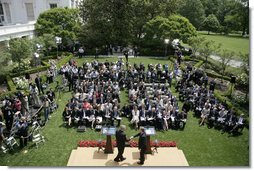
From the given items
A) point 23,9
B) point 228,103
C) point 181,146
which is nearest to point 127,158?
point 181,146

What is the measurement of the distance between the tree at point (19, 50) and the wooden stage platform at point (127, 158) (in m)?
14.9

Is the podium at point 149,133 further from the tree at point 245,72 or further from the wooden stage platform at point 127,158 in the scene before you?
the tree at point 245,72

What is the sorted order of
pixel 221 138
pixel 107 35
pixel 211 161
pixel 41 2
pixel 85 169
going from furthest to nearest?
pixel 41 2
pixel 107 35
pixel 221 138
pixel 211 161
pixel 85 169

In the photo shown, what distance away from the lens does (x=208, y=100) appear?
16.8 metres

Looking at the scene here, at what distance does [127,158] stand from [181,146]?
2986 mm

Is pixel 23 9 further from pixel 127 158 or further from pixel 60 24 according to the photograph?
pixel 127 158

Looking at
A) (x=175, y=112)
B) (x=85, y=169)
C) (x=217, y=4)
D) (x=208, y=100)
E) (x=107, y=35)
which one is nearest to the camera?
(x=85, y=169)

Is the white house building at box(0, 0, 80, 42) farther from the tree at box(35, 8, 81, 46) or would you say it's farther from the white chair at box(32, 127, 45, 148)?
the white chair at box(32, 127, 45, 148)

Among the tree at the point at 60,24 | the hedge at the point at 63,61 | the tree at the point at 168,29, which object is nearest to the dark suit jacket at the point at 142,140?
the hedge at the point at 63,61

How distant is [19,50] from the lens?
24.5m

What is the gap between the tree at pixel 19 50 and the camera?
24469mm

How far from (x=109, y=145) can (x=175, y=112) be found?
4889 millimetres

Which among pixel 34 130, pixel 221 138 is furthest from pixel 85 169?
pixel 221 138

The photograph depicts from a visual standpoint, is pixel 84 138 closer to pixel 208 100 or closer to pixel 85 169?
pixel 85 169
